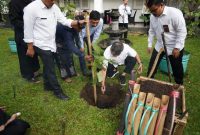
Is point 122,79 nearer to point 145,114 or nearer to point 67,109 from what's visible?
point 67,109

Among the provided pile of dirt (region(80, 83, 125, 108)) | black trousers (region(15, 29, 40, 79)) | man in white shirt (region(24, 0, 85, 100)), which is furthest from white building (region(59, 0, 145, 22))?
man in white shirt (region(24, 0, 85, 100))

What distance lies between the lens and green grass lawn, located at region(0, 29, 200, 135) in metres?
4.25

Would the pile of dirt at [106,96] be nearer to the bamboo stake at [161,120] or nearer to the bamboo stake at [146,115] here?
the bamboo stake at [146,115]

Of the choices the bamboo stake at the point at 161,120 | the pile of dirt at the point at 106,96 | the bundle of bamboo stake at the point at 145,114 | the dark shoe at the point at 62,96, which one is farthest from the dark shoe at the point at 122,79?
the bamboo stake at the point at 161,120

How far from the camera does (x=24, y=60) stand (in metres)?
5.85

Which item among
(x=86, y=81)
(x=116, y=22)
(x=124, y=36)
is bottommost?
(x=86, y=81)

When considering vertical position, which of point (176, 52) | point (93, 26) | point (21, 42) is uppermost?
point (93, 26)

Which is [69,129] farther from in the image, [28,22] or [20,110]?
[28,22]

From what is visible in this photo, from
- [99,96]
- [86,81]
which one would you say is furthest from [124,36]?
[99,96]

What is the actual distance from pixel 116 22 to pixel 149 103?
5.29 metres

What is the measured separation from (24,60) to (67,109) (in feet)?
6.23

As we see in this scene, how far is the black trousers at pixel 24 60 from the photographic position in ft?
18.3

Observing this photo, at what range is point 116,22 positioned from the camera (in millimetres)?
8344

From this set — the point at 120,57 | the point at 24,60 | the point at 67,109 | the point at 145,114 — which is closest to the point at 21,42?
the point at 24,60
